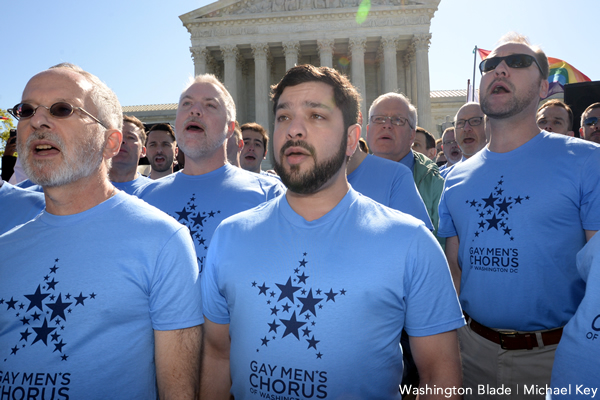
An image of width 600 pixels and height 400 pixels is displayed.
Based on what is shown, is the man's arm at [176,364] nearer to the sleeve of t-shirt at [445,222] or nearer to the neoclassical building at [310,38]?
the sleeve of t-shirt at [445,222]

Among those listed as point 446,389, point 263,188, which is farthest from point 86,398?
point 263,188

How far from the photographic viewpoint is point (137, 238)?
209cm

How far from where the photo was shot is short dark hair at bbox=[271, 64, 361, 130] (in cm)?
230

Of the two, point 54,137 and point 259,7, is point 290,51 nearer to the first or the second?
point 259,7

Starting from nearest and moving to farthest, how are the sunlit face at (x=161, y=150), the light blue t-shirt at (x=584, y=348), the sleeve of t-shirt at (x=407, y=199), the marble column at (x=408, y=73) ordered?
the light blue t-shirt at (x=584, y=348) → the sleeve of t-shirt at (x=407, y=199) → the sunlit face at (x=161, y=150) → the marble column at (x=408, y=73)

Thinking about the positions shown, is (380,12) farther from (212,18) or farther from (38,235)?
(38,235)

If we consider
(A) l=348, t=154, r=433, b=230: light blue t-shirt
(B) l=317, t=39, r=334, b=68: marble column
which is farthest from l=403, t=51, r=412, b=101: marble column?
(A) l=348, t=154, r=433, b=230: light blue t-shirt

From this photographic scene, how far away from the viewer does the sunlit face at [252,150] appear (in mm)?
7410

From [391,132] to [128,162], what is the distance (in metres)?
3.18

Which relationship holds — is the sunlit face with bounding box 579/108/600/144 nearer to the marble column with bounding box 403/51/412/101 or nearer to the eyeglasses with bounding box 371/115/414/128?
the eyeglasses with bounding box 371/115/414/128

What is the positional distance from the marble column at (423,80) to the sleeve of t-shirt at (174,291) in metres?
34.4

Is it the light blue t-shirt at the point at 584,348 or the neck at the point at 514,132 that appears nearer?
the light blue t-shirt at the point at 584,348

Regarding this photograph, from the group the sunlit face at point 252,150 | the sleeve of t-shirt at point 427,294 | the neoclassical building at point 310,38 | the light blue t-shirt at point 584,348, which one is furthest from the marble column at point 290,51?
the light blue t-shirt at point 584,348

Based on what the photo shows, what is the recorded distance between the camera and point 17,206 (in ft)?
10.8
